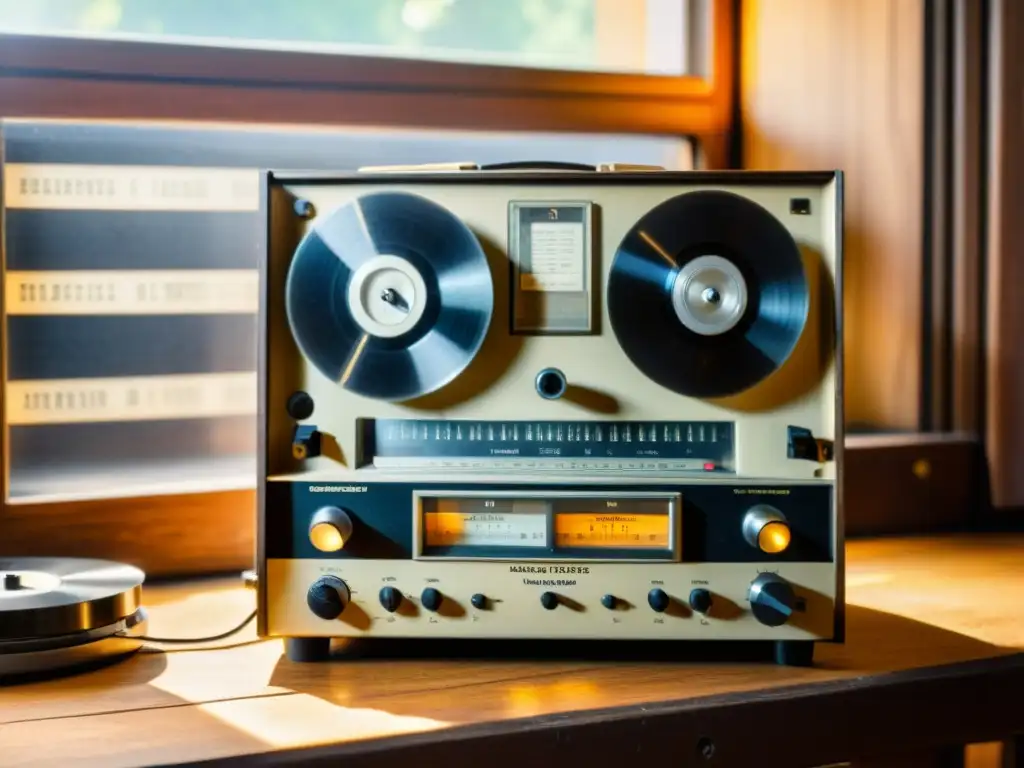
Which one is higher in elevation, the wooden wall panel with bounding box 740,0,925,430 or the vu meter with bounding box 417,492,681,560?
the wooden wall panel with bounding box 740,0,925,430

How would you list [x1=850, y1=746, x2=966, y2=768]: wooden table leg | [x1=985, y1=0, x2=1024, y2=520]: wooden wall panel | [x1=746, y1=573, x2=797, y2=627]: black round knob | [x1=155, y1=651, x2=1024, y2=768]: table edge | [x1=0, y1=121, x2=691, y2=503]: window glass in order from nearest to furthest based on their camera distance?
[x1=155, y1=651, x2=1024, y2=768]: table edge
[x1=746, y1=573, x2=797, y2=627]: black round knob
[x1=850, y1=746, x2=966, y2=768]: wooden table leg
[x1=0, y1=121, x2=691, y2=503]: window glass
[x1=985, y1=0, x2=1024, y2=520]: wooden wall panel

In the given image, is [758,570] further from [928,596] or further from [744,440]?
[928,596]

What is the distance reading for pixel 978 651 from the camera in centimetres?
99

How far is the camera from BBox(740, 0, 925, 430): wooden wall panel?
152cm

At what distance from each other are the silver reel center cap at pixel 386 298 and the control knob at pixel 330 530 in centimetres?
16

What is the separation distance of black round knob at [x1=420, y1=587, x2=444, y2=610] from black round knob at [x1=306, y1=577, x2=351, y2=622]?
0.22ft

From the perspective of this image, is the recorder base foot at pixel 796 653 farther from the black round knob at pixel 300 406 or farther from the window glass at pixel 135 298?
the window glass at pixel 135 298

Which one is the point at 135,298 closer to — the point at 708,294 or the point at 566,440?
the point at 566,440

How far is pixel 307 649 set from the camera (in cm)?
97

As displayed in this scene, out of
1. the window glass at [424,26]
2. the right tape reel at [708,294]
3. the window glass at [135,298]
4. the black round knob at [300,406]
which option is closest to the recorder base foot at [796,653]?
the right tape reel at [708,294]

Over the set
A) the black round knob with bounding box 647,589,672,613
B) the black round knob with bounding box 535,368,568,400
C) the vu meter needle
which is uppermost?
the vu meter needle

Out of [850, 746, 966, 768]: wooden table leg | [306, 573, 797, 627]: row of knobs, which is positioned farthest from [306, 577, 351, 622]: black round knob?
[850, 746, 966, 768]: wooden table leg

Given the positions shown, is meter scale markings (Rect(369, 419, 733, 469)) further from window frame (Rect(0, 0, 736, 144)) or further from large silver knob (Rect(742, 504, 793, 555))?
window frame (Rect(0, 0, 736, 144))

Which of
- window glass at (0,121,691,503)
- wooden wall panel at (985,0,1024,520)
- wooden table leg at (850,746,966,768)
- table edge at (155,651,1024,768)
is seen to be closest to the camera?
table edge at (155,651,1024,768)
